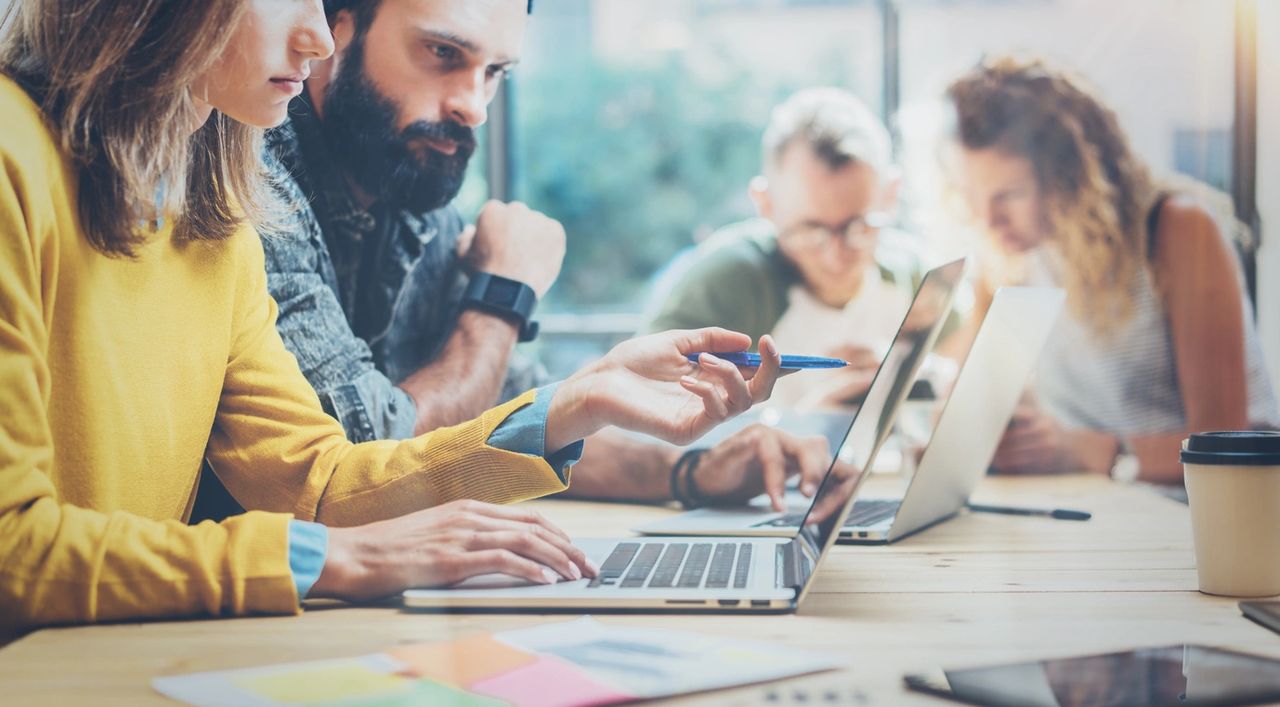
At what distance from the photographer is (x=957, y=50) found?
3.15 metres

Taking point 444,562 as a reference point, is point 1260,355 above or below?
below

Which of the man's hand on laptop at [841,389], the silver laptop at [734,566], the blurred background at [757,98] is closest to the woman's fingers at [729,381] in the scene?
the silver laptop at [734,566]

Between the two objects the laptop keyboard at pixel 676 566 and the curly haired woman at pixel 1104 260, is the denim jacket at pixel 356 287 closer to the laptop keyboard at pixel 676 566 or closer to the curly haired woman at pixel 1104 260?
the laptop keyboard at pixel 676 566

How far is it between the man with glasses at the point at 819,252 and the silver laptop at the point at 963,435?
3.35 ft

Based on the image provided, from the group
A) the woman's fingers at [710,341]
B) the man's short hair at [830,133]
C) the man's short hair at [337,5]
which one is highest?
the man's short hair at [337,5]

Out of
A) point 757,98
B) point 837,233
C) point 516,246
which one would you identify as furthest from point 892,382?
point 757,98

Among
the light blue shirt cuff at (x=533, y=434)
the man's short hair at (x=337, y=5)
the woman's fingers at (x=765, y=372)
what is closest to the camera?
the woman's fingers at (x=765, y=372)

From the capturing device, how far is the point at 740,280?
2508mm

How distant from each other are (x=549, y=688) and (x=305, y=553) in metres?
0.31

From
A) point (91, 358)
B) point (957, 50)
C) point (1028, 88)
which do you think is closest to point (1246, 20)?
point (957, 50)

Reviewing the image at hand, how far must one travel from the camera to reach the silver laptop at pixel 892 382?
95cm

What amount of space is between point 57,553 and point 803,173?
1964 millimetres

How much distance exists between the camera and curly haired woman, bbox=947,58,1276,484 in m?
2.22

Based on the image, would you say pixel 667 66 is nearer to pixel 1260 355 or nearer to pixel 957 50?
pixel 957 50
